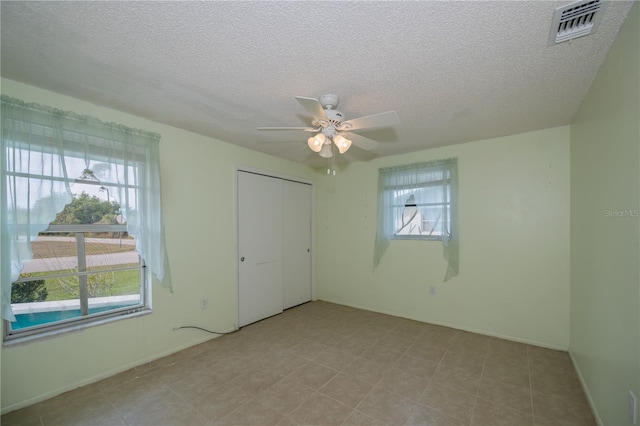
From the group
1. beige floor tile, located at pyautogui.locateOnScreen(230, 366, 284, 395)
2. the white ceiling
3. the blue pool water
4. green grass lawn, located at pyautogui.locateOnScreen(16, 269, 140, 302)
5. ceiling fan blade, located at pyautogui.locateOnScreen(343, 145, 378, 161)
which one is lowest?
beige floor tile, located at pyautogui.locateOnScreen(230, 366, 284, 395)

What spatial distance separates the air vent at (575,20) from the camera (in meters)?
1.27

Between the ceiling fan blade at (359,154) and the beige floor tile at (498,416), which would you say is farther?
the ceiling fan blade at (359,154)

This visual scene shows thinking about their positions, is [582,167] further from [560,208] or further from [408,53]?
[408,53]

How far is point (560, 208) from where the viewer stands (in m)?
2.78

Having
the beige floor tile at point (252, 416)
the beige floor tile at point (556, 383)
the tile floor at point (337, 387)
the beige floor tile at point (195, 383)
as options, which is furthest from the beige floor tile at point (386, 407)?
the beige floor tile at point (195, 383)

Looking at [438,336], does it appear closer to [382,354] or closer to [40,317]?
[382,354]

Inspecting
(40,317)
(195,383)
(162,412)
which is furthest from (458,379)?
(40,317)

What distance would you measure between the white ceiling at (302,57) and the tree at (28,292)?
4.99ft

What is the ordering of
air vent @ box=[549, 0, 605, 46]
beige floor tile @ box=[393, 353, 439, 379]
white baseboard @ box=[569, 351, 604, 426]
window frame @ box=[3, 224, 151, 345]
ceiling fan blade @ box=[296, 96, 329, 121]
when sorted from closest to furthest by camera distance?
air vent @ box=[549, 0, 605, 46]
ceiling fan blade @ box=[296, 96, 329, 121]
white baseboard @ box=[569, 351, 604, 426]
window frame @ box=[3, 224, 151, 345]
beige floor tile @ box=[393, 353, 439, 379]

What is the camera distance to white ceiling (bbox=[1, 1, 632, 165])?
1312mm

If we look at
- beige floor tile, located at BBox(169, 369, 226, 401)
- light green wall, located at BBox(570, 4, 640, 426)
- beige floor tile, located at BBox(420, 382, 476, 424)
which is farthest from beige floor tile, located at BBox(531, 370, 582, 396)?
beige floor tile, located at BBox(169, 369, 226, 401)

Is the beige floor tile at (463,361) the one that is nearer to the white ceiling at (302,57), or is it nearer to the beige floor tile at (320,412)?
the beige floor tile at (320,412)

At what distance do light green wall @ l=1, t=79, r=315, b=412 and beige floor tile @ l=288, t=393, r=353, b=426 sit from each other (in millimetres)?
1635

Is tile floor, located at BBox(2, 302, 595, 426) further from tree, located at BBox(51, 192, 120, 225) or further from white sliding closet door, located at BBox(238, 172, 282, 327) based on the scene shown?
tree, located at BBox(51, 192, 120, 225)
